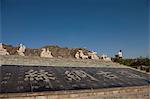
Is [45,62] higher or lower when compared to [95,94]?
higher

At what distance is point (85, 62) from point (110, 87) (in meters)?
5.33

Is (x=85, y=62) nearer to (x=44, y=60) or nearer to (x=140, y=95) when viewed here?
(x=44, y=60)

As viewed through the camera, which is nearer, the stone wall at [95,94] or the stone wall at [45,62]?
the stone wall at [95,94]

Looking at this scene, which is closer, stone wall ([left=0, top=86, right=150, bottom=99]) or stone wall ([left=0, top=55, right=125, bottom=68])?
stone wall ([left=0, top=86, right=150, bottom=99])

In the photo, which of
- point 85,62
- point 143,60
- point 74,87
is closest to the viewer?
point 74,87

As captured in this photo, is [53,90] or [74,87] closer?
[53,90]

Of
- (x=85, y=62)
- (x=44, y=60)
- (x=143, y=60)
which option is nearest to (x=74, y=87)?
(x=44, y=60)

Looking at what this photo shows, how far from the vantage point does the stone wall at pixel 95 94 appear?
230 inches

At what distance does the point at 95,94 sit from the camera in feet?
22.7

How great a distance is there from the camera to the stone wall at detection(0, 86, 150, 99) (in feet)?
19.1

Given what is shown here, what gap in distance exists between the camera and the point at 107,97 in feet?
23.5

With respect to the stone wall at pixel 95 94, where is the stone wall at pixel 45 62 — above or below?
above

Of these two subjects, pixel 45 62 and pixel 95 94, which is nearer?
pixel 95 94

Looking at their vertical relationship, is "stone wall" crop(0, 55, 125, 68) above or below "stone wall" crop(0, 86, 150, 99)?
above
